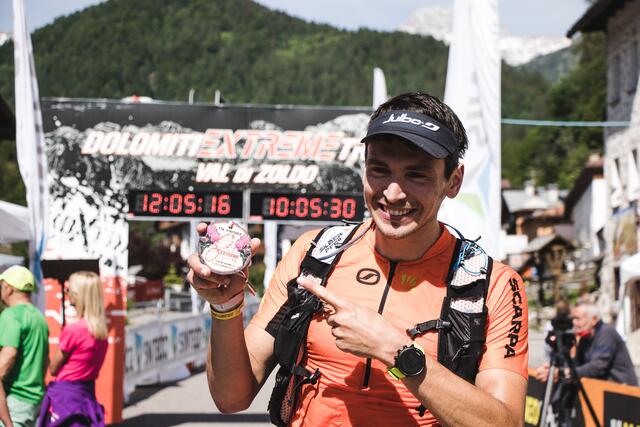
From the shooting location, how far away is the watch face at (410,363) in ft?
8.52

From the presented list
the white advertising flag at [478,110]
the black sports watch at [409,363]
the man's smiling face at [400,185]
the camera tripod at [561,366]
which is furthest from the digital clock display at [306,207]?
the black sports watch at [409,363]

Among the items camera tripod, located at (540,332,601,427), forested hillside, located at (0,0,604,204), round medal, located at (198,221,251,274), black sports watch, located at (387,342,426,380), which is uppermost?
forested hillside, located at (0,0,604,204)

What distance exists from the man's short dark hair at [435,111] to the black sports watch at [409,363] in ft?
2.00

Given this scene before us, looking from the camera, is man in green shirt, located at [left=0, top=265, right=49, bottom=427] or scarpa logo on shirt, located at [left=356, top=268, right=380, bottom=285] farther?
man in green shirt, located at [left=0, top=265, right=49, bottom=427]

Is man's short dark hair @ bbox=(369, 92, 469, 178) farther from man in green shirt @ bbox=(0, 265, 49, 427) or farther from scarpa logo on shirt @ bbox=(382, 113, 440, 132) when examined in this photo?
man in green shirt @ bbox=(0, 265, 49, 427)

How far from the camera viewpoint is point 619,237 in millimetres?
31766

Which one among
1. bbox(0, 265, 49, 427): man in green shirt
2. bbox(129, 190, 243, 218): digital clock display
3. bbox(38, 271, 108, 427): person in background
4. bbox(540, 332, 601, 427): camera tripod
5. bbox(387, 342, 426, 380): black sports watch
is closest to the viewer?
bbox(387, 342, 426, 380): black sports watch

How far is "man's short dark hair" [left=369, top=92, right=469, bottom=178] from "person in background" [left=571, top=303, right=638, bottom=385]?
25.7 feet

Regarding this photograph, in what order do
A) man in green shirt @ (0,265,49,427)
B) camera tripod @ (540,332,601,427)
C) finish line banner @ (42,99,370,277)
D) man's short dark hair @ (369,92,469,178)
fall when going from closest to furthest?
1. man's short dark hair @ (369,92,469,178)
2. man in green shirt @ (0,265,49,427)
3. camera tripod @ (540,332,601,427)
4. finish line banner @ (42,99,370,277)

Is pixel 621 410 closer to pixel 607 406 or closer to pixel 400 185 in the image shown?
pixel 607 406

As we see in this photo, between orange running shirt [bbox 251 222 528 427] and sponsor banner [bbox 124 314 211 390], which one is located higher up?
orange running shirt [bbox 251 222 528 427]

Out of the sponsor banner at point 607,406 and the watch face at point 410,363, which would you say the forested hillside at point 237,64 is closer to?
the sponsor banner at point 607,406

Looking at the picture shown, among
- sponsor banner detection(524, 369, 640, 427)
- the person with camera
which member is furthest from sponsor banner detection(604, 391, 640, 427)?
the person with camera

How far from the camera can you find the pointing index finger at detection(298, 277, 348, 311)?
2645 millimetres
